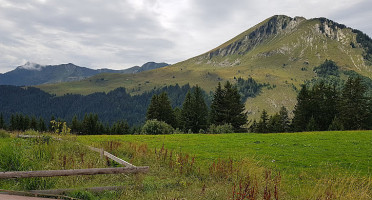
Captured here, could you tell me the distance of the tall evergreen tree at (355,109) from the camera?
65500mm

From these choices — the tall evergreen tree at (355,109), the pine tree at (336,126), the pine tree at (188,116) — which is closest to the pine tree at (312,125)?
the pine tree at (336,126)

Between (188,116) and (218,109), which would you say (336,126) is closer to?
(218,109)

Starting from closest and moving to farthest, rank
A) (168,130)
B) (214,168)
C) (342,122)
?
(214,168)
(168,130)
(342,122)

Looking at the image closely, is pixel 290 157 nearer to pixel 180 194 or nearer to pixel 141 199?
pixel 180 194

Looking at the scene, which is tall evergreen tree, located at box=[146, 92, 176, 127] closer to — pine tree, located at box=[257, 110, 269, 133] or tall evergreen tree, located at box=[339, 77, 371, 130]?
pine tree, located at box=[257, 110, 269, 133]

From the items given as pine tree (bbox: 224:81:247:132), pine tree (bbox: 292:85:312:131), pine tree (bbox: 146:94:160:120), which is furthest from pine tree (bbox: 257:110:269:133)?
pine tree (bbox: 146:94:160:120)

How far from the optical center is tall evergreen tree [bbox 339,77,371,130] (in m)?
65.5

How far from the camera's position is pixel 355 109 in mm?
65875

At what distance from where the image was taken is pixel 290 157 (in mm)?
18000

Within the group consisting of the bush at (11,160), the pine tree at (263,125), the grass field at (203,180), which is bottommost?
the pine tree at (263,125)

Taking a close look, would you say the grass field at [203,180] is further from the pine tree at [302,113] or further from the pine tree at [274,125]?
the pine tree at [274,125]

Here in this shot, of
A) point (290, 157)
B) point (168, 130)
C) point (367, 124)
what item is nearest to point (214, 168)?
point (290, 157)

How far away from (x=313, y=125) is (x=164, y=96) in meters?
41.9

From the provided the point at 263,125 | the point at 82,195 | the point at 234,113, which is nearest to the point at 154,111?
the point at 234,113
